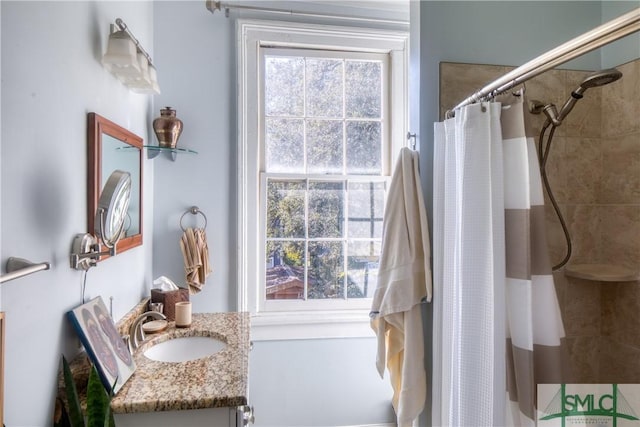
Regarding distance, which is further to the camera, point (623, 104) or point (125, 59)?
point (623, 104)

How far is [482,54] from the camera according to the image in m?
1.47


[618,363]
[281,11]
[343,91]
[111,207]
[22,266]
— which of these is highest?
[281,11]

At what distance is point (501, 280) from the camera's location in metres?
1.05

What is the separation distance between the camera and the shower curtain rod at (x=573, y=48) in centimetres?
72

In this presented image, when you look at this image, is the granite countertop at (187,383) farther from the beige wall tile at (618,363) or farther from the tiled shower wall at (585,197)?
the beige wall tile at (618,363)

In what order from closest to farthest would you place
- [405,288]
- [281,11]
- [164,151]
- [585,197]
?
[405,288] < [585,197] < [164,151] < [281,11]

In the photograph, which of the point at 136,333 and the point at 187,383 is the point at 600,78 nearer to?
the point at 187,383

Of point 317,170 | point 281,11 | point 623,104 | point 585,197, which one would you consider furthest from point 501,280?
point 281,11

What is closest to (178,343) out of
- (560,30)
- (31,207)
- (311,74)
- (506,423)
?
(31,207)

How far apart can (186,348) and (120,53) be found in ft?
3.87

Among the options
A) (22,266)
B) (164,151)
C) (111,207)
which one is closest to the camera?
(22,266)

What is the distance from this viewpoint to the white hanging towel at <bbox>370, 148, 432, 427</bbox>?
1365 mm

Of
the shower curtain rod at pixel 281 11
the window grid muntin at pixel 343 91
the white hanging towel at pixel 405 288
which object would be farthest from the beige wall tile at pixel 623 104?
the shower curtain rod at pixel 281 11

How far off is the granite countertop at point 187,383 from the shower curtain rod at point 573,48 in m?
1.20
